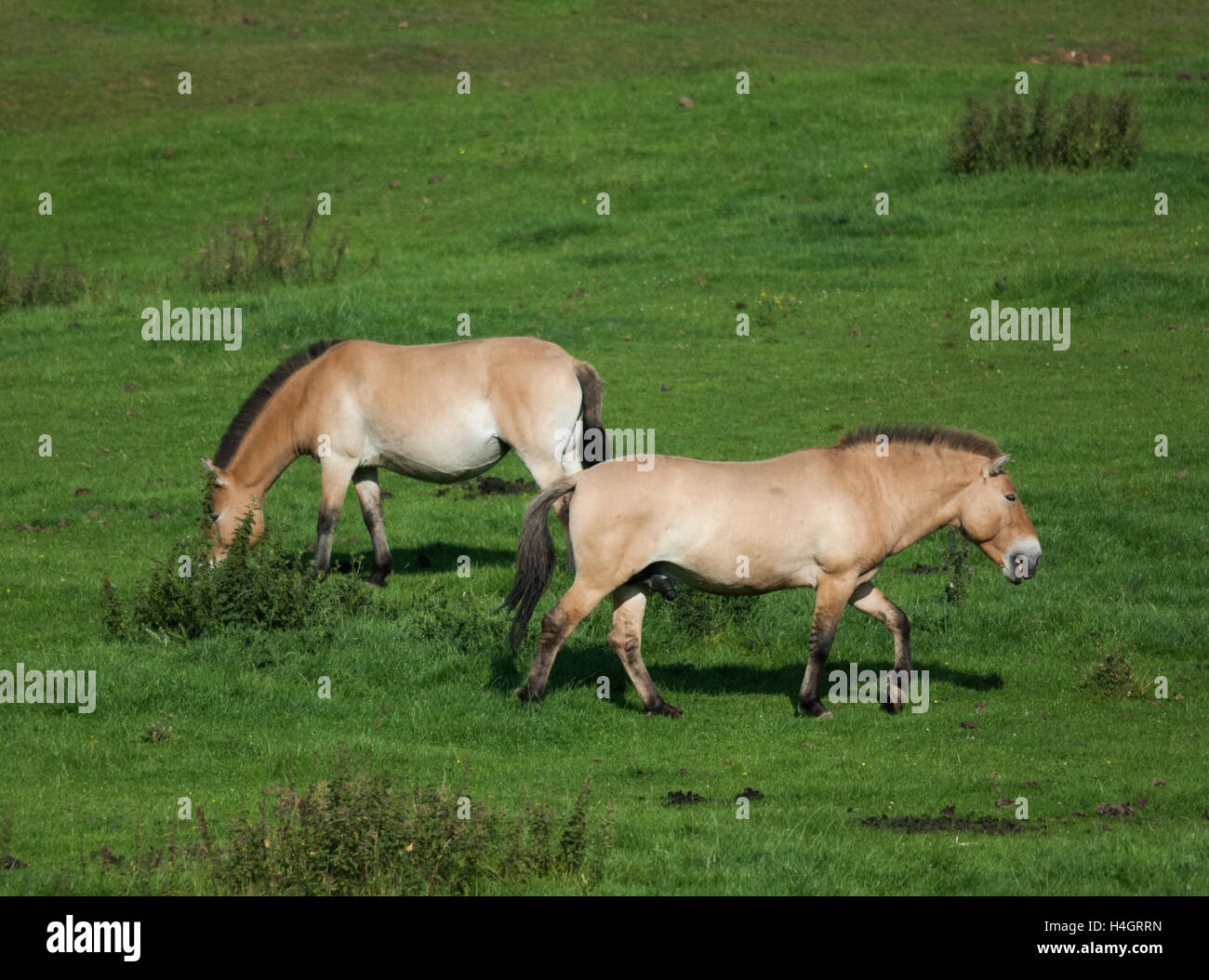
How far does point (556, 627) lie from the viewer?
10586 millimetres

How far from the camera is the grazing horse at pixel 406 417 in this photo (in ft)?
46.4

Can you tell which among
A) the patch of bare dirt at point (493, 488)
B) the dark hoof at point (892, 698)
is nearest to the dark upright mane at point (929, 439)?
the dark hoof at point (892, 698)

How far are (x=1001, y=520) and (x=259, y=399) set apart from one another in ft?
23.8

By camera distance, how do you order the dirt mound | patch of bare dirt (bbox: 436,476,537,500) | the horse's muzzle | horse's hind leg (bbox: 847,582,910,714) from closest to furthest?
the dirt mound < the horse's muzzle < horse's hind leg (bbox: 847,582,910,714) < patch of bare dirt (bbox: 436,476,537,500)

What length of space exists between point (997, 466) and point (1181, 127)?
22787 mm

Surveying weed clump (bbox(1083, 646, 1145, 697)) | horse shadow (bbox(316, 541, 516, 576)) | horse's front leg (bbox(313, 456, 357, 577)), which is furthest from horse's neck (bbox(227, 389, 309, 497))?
weed clump (bbox(1083, 646, 1145, 697))

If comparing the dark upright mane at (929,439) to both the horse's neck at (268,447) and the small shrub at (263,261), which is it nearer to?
the horse's neck at (268,447)

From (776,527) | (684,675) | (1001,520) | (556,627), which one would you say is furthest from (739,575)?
(1001,520)

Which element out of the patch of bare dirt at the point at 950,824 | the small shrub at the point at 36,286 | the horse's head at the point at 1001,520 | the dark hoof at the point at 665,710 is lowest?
the patch of bare dirt at the point at 950,824

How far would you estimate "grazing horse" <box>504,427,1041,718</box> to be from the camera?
411 inches

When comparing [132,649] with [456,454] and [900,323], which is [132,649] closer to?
[456,454]

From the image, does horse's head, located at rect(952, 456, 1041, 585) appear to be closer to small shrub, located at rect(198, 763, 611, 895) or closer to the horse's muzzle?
the horse's muzzle

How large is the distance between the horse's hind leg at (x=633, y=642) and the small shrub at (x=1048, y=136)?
20253mm

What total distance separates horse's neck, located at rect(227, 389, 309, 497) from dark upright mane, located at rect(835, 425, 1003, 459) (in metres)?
5.69
